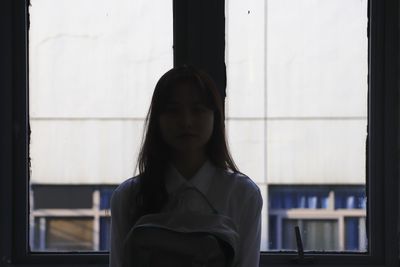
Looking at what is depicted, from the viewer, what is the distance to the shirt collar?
1.14 metres

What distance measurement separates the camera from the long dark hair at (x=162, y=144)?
1129mm

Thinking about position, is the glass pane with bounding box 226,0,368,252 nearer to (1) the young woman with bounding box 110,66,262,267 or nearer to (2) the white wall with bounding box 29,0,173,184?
(2) the white wall with bounding box 29,0,173,184

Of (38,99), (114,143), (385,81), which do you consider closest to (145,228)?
(114,143)

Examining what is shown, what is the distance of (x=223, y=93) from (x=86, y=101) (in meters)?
0.34

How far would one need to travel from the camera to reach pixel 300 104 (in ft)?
4.88

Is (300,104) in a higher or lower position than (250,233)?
higher

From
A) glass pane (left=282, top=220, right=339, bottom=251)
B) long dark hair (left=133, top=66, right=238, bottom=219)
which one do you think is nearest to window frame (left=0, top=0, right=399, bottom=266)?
glass pane (left=282, top=220, right=339, bottom=251)

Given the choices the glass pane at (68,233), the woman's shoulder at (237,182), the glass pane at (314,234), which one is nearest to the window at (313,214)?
the glass pane at (314,234)

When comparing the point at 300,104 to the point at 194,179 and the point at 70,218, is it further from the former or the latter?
the point at 70,218

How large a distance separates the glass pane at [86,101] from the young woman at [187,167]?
0.34m

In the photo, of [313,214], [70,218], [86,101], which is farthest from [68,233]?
[313,214]

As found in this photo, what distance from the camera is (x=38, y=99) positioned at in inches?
59.4

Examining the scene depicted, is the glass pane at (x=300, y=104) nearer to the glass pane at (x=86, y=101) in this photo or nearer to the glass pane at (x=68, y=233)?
the glass pane at (x=86, y=101)
